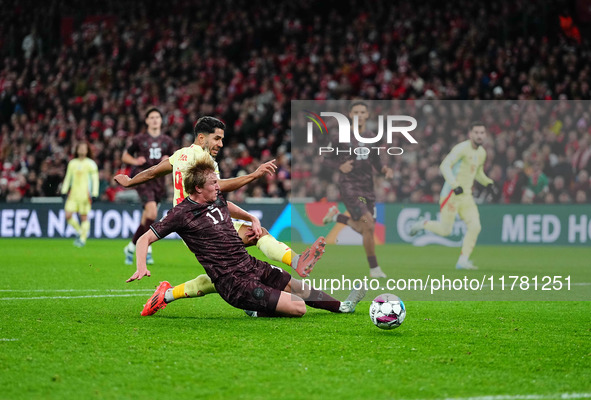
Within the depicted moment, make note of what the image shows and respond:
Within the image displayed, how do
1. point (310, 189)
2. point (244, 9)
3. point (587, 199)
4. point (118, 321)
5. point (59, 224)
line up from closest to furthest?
1. point (118, 321)
2. point (310, 189)
3. point (587, 199)
4. point (59, 224)
5. point (244, 9)

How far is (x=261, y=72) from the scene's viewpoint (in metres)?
25.4

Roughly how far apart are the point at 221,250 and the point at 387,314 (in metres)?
1.56

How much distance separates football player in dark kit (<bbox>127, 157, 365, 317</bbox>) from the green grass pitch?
17cm

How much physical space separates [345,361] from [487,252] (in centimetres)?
1095

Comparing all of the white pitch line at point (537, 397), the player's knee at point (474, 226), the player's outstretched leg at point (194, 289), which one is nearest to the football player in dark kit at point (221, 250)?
the player's outstretched leg at point (194, 289)

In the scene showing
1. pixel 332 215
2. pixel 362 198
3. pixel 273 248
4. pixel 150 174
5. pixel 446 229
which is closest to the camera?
pixel 273 248

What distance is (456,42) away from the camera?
23734 mm

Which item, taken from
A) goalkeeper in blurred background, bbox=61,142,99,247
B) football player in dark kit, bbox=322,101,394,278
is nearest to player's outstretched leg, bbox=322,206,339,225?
football player in dark kit, bbox=322,101,394,278

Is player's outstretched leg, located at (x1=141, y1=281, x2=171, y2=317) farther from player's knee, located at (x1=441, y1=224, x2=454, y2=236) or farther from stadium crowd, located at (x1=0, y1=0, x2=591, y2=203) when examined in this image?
stadium crowd, located at (x1=0, y1=0, x2=591, y2=203)

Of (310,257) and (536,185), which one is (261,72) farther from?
(310,257)

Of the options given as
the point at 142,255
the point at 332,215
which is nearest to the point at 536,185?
the point at 332,215

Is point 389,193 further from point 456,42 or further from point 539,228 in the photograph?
point 456,42

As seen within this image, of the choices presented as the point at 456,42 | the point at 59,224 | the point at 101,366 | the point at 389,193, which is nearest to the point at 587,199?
the point at 389,193

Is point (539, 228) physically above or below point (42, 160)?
below
